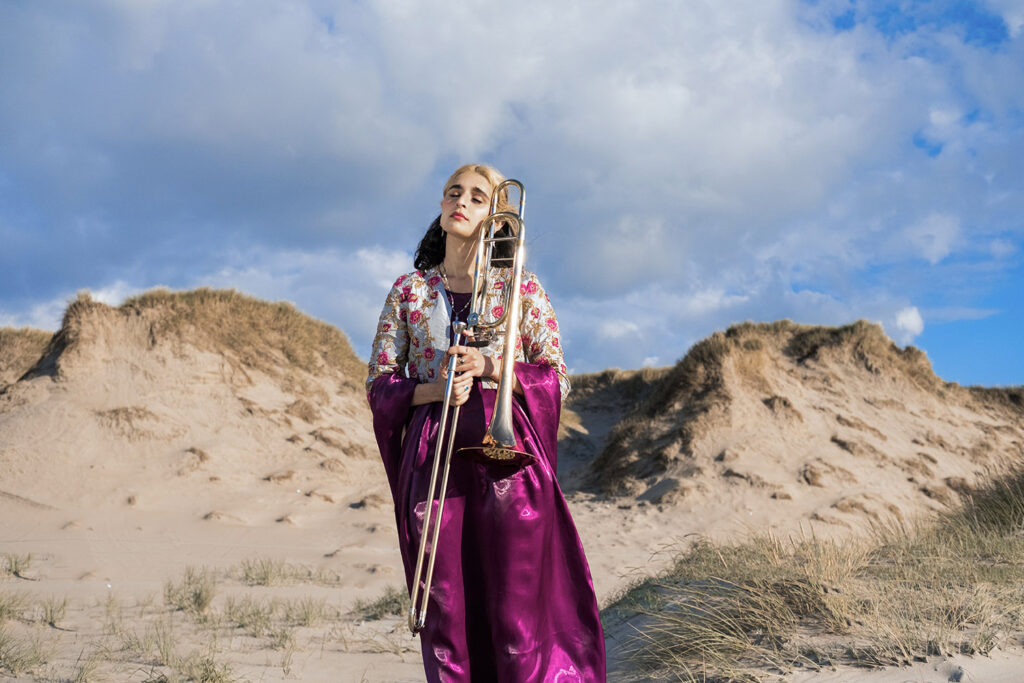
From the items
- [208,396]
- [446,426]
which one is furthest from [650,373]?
[446,426]

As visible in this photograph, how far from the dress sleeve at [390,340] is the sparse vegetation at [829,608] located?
7.18 feet

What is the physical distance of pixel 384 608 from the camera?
6.36 m

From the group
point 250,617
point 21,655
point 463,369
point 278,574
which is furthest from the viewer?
point 278,574

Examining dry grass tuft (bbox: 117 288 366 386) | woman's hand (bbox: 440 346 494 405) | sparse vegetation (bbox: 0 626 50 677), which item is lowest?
sparse vegetation (bbox: 0 626 50 677)

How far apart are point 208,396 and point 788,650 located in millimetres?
11967

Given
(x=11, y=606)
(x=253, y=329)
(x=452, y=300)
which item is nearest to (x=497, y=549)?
(x=452, y=300)

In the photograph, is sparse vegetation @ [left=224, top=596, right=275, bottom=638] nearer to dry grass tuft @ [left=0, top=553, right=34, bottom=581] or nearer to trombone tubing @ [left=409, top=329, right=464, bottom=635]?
dry grass tuft @ [left=0, top=553, right=34, bottom=581]

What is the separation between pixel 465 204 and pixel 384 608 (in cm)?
447

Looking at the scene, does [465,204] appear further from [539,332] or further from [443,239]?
[539,332]

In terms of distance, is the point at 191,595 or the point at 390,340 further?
the point at 191,595

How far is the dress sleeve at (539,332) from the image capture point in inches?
119

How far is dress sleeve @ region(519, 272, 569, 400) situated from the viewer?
3.04 meters

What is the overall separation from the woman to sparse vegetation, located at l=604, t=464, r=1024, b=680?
1.27m

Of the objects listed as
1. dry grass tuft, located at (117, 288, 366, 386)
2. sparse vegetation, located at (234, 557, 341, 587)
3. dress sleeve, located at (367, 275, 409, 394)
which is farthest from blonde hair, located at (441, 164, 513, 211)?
dry grass tuft, located at (117, 288, 366, 386)
